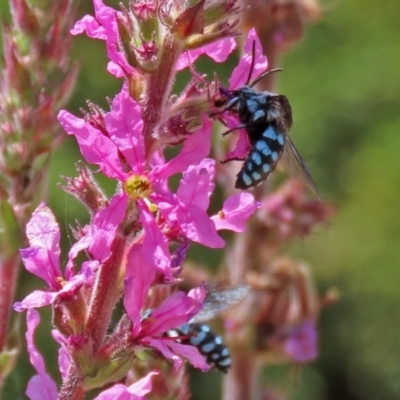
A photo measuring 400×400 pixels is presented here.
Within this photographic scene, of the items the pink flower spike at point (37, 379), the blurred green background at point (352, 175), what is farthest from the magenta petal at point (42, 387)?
the blurred green background at point (352, 175)

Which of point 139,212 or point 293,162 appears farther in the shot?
point 293,162

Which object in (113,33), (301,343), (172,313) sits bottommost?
(301,343)

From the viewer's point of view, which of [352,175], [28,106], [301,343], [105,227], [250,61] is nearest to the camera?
[105,227]

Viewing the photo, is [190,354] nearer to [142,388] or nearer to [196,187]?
[142,388]

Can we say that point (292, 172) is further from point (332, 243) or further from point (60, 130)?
point (332, 243)

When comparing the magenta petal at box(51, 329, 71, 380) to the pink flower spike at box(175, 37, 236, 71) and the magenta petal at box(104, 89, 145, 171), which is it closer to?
the magenta petal at box(104, 89, 145, 171)

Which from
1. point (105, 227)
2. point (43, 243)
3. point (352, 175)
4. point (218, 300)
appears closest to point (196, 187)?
point (105, 227)

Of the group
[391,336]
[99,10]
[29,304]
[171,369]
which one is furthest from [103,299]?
[391,336]
